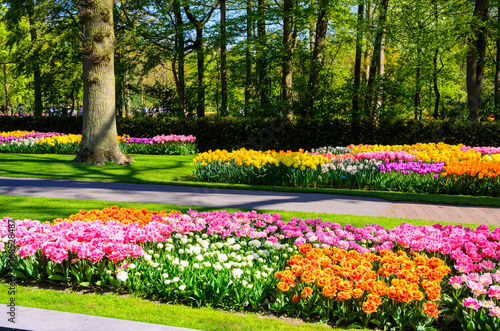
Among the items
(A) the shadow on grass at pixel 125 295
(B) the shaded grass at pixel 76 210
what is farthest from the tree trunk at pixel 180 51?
(A) the shadow on grass at pixel 125 295

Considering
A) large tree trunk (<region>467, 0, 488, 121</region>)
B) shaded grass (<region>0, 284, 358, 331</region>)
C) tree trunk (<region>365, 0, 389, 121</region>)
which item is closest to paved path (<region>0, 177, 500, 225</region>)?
shaded grass (<region>0, 284, 358, 331</region>)

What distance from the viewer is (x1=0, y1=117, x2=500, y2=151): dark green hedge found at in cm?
1301

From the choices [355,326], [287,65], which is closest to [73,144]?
[287,65]

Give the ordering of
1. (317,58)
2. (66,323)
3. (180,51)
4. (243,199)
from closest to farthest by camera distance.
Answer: (66,323)
(243,199)
(317,58)
(180,51)

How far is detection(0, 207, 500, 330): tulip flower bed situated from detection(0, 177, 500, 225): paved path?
6.29 ft

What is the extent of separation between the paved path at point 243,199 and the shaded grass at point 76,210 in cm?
34

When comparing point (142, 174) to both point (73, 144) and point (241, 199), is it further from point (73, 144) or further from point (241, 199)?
point (73, 144)

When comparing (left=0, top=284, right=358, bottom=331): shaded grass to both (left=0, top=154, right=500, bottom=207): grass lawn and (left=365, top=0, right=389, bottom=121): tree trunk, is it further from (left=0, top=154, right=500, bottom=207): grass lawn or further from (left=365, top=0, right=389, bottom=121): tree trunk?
(left=365, top=0, right=389, bottom=121): tree trunk

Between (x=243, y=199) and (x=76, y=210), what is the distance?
2832 millimetres

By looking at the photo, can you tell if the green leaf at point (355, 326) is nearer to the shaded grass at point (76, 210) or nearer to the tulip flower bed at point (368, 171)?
the shaded grass at point (76, 210)

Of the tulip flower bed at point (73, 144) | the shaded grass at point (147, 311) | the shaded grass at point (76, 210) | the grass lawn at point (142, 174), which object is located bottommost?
the shaded grass at point (147, 311)

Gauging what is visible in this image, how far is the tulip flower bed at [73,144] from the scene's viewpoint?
14.7 meters

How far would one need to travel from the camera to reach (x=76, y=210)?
6.36m

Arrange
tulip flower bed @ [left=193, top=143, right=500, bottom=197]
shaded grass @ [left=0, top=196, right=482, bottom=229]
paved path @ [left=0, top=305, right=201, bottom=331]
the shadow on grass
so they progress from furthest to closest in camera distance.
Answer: tulip flower bed @ [left=193, top=143, right=500, bottom=197] < shaded grass @ [left=0, top=196, right=482, bottom=229] < the shadow on grass < paved path @ [left=0, top=305, right=201, bottom=331]
